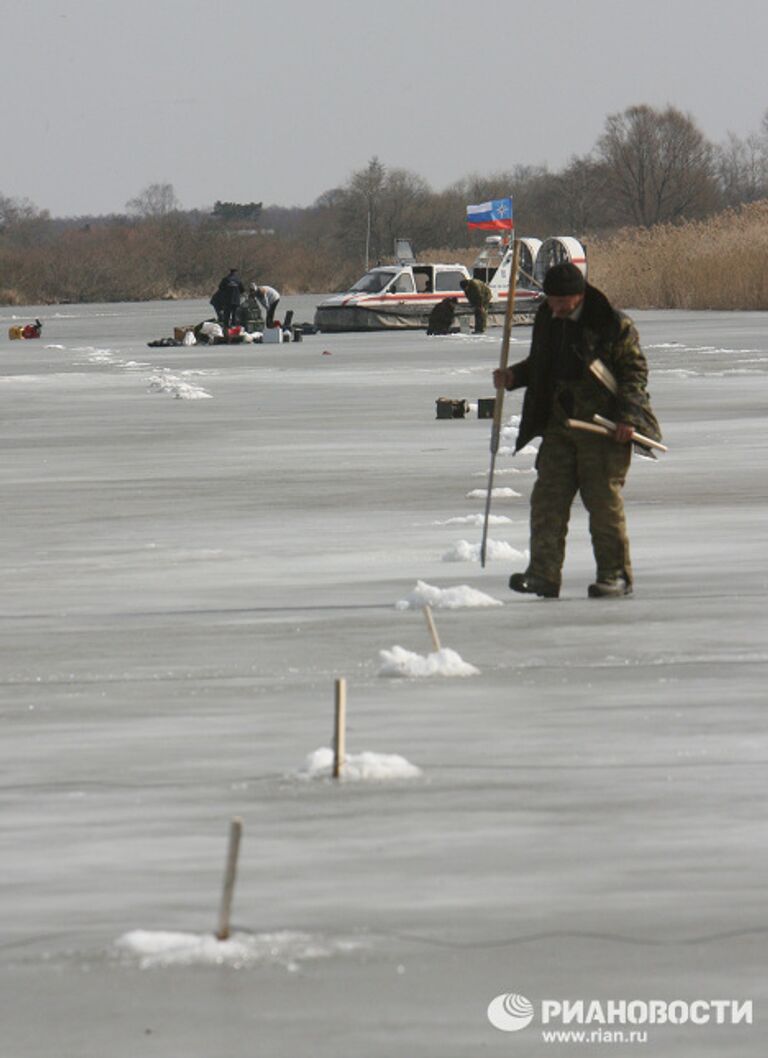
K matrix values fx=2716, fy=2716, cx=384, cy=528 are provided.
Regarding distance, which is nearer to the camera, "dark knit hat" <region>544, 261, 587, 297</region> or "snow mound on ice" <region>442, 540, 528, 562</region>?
"dark knit hat" <region>544, 261, 587, 297</region>

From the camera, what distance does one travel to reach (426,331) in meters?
55.8

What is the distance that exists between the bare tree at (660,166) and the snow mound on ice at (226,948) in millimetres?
166802

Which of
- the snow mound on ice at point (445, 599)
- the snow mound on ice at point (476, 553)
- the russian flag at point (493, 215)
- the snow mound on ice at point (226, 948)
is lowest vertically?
the snow mound on ice at point (476, 553)

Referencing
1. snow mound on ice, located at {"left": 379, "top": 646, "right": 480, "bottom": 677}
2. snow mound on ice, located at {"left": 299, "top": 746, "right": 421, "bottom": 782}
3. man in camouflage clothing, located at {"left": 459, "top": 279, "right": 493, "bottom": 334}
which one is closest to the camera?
snow mound on ice, located at {"left": 299, "top": 746, "right": 421, "bottom": 782}

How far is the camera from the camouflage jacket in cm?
1087

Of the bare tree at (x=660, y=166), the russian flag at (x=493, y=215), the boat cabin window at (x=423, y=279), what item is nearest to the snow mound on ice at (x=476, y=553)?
the boat cabin window at (x=423, y=279)

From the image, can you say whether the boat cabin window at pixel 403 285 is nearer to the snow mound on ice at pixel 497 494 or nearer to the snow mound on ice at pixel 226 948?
the snow mound on ice at pixel 497 494

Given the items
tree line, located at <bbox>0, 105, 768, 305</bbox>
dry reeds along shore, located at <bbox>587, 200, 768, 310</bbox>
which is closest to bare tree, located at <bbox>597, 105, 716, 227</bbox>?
tree line, located at <bbox>0, 105, 768, 305</bbox>

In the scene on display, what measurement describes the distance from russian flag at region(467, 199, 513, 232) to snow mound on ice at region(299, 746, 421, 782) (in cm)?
5179

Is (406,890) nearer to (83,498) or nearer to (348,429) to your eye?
(83,498)

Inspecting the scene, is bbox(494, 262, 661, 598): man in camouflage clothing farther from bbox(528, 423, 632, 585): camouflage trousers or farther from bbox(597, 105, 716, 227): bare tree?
bbox(597, 105, 716, 227): bare tree

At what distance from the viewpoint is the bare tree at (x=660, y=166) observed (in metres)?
170

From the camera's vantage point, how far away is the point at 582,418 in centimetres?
1093

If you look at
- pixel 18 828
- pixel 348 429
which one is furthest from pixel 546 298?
pixel 348 429
